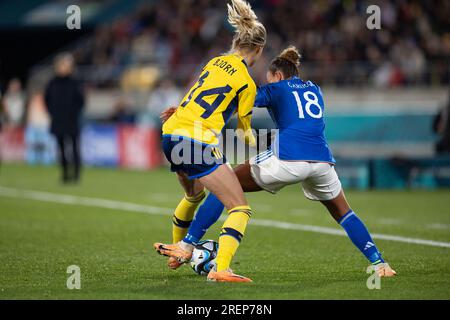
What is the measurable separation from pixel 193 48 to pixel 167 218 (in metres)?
15.4

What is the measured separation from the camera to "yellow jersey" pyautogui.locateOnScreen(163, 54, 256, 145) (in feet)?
22.7

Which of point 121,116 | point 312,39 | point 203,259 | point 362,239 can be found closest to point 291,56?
point 362,239

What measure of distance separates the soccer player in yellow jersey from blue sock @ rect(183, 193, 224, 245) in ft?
1.68

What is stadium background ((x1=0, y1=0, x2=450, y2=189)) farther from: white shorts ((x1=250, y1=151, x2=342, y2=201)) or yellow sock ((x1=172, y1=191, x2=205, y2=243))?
white shorts ((x1=250, y1=151, x2=342, y2=201))

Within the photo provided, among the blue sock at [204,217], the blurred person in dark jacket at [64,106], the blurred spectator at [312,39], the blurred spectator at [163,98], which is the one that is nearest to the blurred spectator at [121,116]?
the blurred spectator at [163,98]

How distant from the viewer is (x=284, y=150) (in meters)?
7.28

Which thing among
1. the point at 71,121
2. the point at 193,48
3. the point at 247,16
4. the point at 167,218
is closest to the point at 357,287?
the point at 247,16

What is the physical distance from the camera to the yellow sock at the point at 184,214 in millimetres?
7969

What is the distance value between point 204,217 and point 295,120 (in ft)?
3.75

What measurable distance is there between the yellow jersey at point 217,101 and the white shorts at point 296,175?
1.35 ft

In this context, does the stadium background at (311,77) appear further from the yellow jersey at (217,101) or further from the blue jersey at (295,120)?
the yellow jersey at (217,101)

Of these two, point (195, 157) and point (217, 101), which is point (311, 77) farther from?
point (195, 157)

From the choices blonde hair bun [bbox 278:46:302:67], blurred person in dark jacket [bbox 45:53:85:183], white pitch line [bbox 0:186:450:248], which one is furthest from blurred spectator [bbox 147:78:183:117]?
blonde hair bun [bbox 278:46:302:67]
